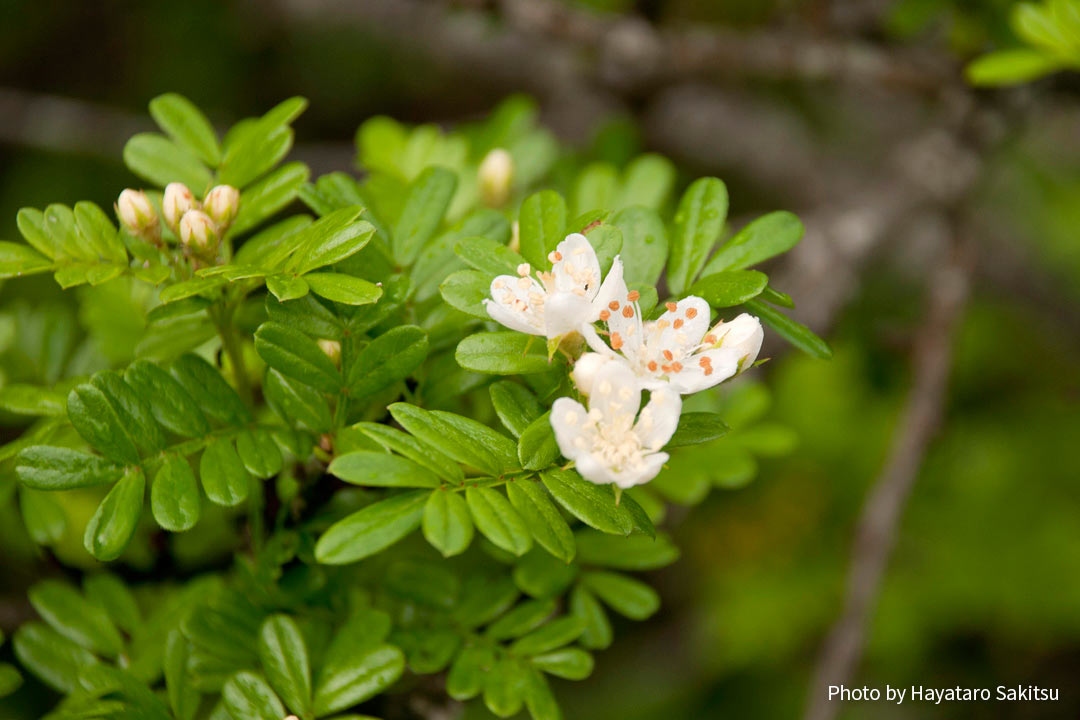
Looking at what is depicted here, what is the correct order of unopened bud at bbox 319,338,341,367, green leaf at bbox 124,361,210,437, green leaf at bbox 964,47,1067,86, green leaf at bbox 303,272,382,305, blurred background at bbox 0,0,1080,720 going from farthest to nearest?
blurred background at bbox 0,0,1080,720, green leaf at bbox 964,47,1067,86, unopened bud at bbox 319,338,341,367, green leaf at bbox 124,361,210,437, green leaf at bbox 303,272,382,305

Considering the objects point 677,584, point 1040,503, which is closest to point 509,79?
point 677,584

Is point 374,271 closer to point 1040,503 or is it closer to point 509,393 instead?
point 509,393

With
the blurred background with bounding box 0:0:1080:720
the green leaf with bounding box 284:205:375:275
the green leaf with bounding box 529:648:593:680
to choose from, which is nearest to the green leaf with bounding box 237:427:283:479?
the green leaf with bounding box 284:205:375:275

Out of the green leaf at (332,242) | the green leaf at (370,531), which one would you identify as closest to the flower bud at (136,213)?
the green leaf at (332,242)

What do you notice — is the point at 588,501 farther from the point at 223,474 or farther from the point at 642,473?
the point at 223,474

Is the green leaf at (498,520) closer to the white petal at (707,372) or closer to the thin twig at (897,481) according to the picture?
the white petal at (707,372)

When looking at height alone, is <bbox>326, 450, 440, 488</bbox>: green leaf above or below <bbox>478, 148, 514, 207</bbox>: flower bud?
below

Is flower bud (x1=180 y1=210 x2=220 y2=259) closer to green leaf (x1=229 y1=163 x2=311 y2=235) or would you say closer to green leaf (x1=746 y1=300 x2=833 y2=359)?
green leaf (x1=229 y1=163 x2=311 y2=235)

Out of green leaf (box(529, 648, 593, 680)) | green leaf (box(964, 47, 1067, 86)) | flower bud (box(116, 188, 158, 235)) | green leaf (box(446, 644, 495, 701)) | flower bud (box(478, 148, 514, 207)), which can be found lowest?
green leaf (box(446, 644, 495, 701))
